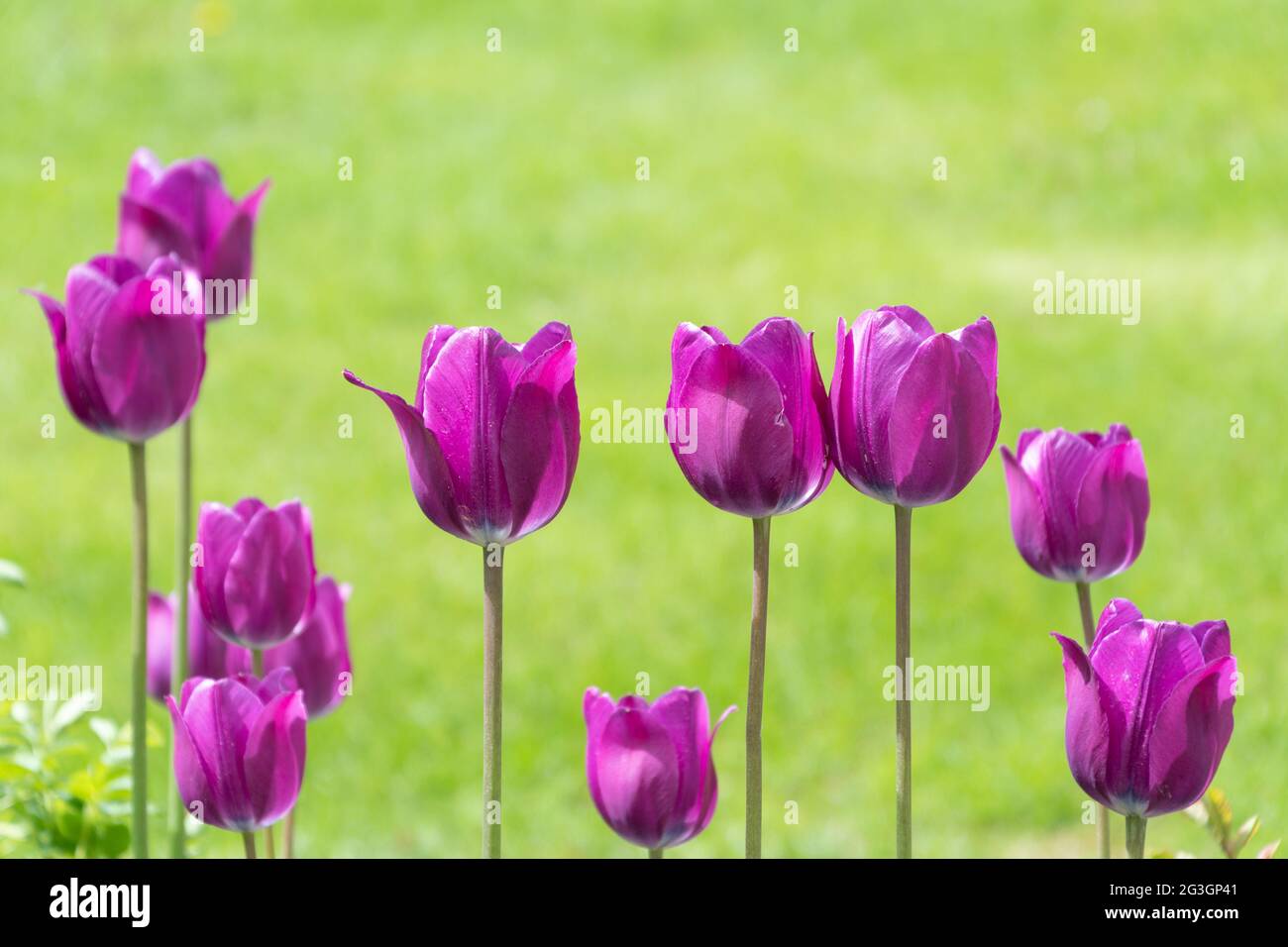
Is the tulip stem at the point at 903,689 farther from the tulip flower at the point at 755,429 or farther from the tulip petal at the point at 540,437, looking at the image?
the tulip petal at the point at 540,437

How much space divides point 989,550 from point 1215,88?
3.52 meters

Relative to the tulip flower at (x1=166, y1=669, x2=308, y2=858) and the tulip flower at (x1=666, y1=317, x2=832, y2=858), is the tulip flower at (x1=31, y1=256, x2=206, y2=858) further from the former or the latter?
the tulip flower at (x1=666, y1=317, x2=832, y2=858)

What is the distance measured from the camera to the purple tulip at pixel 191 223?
1.79 meters

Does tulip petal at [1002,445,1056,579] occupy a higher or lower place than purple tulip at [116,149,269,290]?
lower

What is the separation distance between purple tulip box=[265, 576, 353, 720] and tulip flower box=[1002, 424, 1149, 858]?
644 mm

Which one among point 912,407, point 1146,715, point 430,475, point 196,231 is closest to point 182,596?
point 196,231

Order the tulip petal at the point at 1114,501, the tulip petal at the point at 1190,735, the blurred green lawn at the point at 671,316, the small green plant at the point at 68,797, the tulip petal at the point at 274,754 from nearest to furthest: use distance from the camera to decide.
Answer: the tulip petal at the point at 1190,735
the tulip petal at the point at 274,754
the tulip petal at the point at 1114,501
the small green plant at the point at 68,797
the blurred green lawn at the point at 671,316

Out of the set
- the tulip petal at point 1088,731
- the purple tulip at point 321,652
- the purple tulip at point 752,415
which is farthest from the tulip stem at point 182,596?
the tulip petal at point 1088,731

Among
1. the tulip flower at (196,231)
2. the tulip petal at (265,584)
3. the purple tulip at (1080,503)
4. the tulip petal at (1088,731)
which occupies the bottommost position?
the tulip petal at (1088,731)

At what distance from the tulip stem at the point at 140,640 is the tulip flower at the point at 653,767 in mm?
397

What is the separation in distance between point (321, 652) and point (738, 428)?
0.65 m

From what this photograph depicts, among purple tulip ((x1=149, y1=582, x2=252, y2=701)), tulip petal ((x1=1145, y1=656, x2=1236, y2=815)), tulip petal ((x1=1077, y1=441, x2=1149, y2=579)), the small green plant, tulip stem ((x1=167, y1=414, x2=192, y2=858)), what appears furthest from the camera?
the small green plant

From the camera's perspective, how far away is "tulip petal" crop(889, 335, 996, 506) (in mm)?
1074

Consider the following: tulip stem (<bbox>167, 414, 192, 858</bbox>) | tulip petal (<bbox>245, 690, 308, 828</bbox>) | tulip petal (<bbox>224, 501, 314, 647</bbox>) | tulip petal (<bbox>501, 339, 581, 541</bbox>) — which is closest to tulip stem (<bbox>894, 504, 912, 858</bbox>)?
tulip petal (<bbox>501, 339, 581, 541</bbox>)
